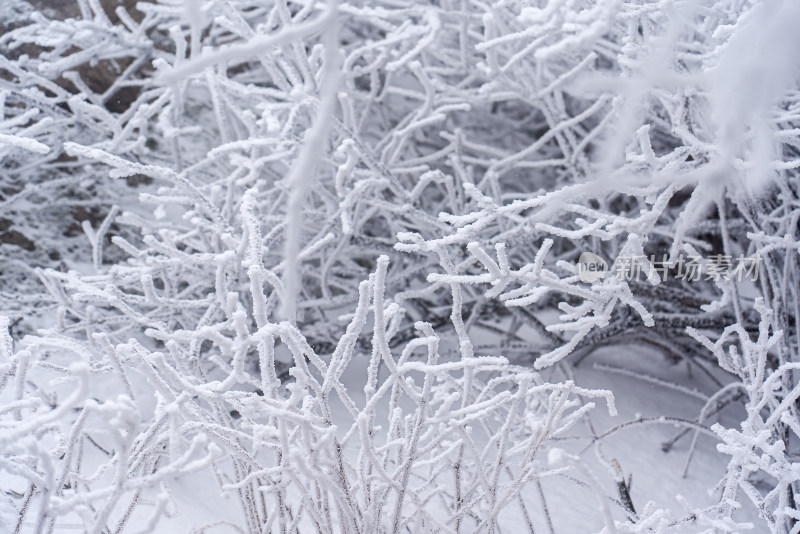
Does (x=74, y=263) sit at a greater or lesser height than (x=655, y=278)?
lesser

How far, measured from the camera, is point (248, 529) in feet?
5.20

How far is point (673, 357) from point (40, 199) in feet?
10.7

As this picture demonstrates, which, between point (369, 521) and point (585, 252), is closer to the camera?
point (369, 521)

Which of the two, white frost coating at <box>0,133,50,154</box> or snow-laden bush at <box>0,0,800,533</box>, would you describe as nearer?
snow-laden bush at <box>0,0,800,533</box>

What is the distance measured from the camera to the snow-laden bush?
1149mm

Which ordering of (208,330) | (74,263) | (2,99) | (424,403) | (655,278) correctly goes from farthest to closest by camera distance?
(74,263)
(2,99)
(655,278)
(424,403)
(208,330)

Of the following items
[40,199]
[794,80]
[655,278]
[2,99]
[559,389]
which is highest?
[794,80]

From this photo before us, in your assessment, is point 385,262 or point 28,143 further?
point 28,143

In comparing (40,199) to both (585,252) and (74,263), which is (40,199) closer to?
(74,263)

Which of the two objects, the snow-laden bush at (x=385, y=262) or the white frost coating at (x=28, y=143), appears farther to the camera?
the white frost coating at (x=28, y=143)

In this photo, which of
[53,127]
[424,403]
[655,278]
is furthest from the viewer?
[53,127]

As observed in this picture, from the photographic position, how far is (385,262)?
124 cm

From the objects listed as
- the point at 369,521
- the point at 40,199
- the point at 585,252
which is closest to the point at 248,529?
the point at 369,521

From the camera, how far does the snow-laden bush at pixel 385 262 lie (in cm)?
115
